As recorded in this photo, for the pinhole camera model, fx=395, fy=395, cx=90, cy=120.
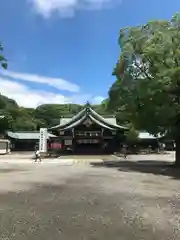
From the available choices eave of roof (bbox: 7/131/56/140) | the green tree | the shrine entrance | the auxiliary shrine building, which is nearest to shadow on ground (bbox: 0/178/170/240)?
the auxiliary shrine building

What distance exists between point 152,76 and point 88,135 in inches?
1073

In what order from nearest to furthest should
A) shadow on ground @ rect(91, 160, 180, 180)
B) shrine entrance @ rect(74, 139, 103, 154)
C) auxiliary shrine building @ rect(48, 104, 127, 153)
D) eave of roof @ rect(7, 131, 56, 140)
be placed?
shadow on ground @ rect(91, 160, 180, 180) → auxiliary shrine building @ rect(48, 104, 127, 153) → shrine entrance @ rect(74, 139, 103, 154) → eave of roof @ rect(7, 131, 56, 140)

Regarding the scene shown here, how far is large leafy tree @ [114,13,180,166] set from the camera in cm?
2839

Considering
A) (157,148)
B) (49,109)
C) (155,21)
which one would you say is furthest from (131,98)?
(49,109)

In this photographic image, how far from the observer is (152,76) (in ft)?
101

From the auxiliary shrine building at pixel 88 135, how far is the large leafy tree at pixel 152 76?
21873 millimetres

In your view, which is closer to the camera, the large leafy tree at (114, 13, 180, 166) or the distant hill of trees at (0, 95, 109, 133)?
the large leafy tree at (114, 13, 180, 166)

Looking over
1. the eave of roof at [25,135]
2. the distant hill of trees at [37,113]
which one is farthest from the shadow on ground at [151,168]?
the distant hill of trees at [37,113]

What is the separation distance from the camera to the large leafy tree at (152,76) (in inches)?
1118

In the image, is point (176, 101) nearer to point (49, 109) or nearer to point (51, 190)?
point (51, 190)

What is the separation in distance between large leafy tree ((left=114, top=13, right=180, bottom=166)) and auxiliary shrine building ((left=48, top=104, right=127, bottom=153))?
21.9m

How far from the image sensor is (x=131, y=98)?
104 feet

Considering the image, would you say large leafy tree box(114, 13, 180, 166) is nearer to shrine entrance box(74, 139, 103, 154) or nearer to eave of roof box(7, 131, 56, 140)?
shrine entrance box(74, 139, 103, 154)

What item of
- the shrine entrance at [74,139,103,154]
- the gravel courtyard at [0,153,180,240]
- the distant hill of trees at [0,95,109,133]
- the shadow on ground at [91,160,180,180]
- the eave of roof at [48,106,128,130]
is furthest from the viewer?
the distant hill of trees at [0,95,109,133]
